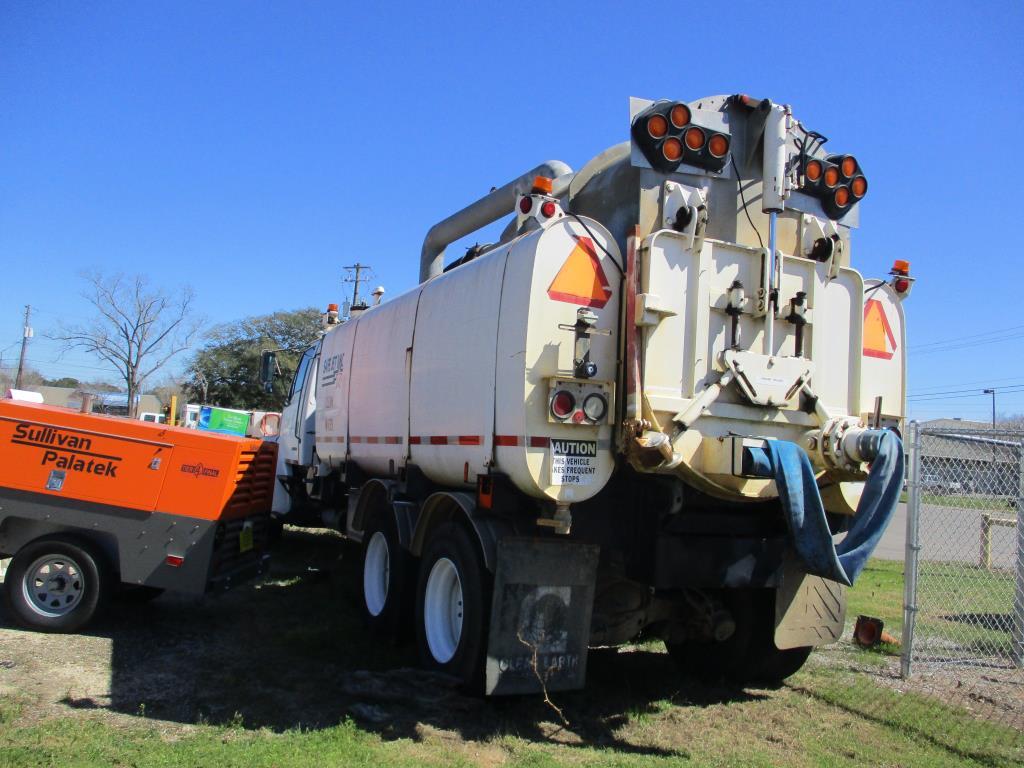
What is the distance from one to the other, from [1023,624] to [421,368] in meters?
5.33

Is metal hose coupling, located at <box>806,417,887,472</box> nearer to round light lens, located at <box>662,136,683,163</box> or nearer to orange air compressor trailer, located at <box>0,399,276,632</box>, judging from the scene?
round light lens, located at <box>662,136,683,163</box>

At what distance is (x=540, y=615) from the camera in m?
4.67

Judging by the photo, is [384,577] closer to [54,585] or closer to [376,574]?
[376,574]

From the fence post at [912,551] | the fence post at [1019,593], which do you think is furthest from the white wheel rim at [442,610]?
the fence post at [1019,593]

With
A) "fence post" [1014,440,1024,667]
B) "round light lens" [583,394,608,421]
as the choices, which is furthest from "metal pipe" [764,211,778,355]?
"fence post" [1014,440,1024,667]

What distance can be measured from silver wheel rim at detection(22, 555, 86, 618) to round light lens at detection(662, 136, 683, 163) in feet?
18.7

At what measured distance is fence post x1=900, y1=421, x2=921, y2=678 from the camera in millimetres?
6203

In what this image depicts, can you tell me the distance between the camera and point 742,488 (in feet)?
15.6

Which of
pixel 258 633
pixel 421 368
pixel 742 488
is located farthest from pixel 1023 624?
pixel 258 633

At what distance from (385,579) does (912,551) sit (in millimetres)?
4429

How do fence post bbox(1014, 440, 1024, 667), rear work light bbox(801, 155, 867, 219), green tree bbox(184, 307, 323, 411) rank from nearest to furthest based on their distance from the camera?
rear work light bbox(801, 155, 867, 219) < fence post bbox(1014, 440, 1024, 667) < green tree bbox(184, 307, 323, 411)

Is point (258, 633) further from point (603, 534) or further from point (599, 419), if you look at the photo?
point (599, 419)

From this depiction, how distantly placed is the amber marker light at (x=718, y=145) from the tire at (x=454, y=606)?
2.95 m

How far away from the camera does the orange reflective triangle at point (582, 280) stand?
468 cm
